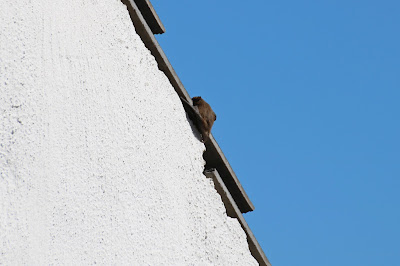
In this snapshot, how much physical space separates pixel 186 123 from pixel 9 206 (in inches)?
53.2

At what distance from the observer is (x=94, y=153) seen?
8.42 feet

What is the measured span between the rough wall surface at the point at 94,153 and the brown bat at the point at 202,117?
0.24 ft

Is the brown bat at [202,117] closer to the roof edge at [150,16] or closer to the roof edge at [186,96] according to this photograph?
the roof edge at [186,96]

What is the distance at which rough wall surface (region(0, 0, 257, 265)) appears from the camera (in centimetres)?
224

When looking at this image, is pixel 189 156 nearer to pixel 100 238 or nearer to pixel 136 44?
pixel 136 44

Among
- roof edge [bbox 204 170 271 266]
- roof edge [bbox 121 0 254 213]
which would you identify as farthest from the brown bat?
roof edge [bbox 204 170 271 266]

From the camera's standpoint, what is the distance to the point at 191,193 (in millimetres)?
3133

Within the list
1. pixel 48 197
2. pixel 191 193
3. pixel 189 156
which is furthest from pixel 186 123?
pixel 48 197

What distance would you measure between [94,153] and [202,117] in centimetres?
94

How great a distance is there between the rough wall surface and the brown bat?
0.07 meters

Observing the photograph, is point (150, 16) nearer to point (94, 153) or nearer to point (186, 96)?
point (186, 96)

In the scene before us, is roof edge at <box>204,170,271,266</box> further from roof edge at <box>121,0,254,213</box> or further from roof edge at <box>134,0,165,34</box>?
roof edge at <box>134,0,165,34</box>

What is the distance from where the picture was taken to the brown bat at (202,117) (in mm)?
3365

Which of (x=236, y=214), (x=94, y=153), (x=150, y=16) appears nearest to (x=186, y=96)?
(x=150, y=16)
